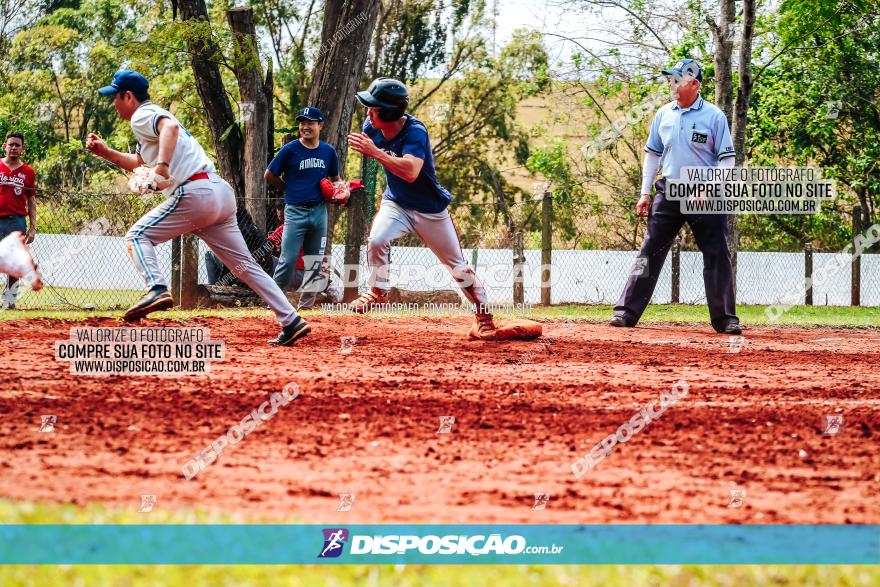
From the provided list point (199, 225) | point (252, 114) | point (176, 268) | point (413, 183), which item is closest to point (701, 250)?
point (413, 183)

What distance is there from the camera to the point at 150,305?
275 inches

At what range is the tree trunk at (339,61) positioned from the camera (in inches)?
555

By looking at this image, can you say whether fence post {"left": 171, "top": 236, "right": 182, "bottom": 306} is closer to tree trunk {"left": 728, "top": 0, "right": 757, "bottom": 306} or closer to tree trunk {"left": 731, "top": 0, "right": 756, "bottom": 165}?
tree trunk {"left": 728, "top": 0, "right": 757, "bottom": 306}

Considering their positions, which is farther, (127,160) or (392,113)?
(392,113)

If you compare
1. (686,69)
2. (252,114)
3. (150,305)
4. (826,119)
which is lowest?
(150,305)

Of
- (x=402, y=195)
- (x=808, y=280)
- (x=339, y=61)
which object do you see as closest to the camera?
(x=402, y=195)

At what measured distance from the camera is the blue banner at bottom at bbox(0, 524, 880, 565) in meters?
3.18

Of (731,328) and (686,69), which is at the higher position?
(686,69)

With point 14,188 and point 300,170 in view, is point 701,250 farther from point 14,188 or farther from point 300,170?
point 14,188

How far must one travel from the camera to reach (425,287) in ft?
57.1

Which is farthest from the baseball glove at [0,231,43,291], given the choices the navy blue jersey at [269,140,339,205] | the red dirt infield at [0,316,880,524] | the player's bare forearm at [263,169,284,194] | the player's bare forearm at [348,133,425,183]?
the player's bare forearm at [263,169,284,194]

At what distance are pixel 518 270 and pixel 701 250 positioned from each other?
20.3ft

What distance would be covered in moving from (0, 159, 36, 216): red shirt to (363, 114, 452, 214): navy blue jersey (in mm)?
5547

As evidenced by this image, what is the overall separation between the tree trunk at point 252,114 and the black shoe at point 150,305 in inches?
293
